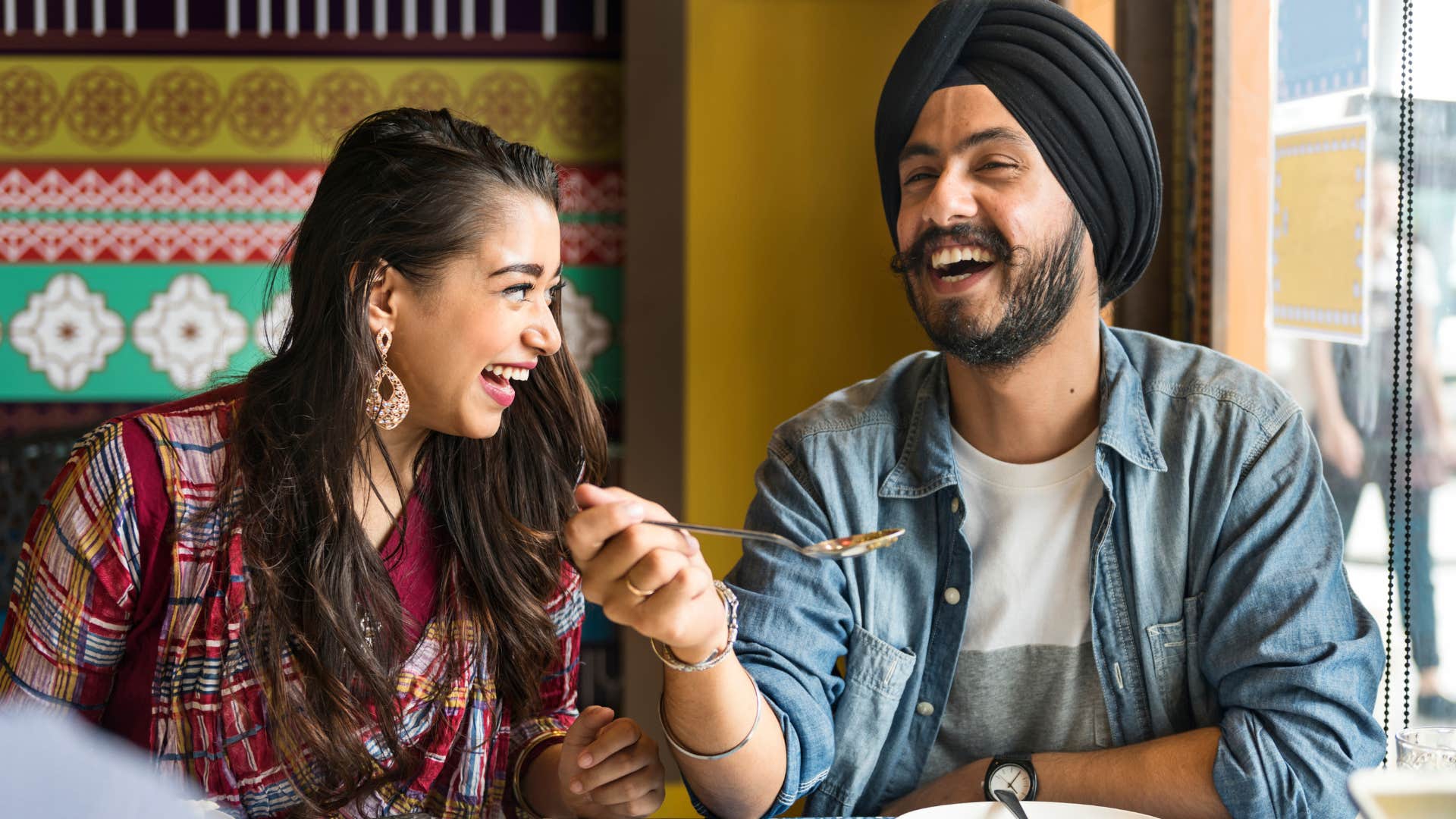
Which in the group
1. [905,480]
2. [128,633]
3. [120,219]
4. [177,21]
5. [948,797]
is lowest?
[948,797]

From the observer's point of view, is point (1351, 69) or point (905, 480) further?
point (1351, 69)

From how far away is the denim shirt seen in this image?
117 cm

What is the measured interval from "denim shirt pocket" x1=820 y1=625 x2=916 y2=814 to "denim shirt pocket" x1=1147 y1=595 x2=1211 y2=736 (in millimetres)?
249

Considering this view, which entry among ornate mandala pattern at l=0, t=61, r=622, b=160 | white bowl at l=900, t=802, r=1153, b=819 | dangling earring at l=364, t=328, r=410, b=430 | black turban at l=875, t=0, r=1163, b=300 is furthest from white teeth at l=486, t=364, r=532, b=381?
ornate mandala pattern at l=0, t=61, r=622, b=160

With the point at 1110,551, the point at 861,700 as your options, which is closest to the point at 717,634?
the point at 861,700

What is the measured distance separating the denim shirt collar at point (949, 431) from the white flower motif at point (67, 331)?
221 centimetres

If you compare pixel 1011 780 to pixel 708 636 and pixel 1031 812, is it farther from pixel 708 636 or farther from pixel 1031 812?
pixel 708 636

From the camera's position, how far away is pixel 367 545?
4.46 ft

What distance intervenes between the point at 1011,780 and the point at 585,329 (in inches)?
75.0

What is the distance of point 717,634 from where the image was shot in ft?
3.59

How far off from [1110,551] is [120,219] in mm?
2460

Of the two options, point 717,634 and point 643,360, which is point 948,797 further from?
point 643,360

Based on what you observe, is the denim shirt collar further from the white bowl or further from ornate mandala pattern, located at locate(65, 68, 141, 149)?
ornate mandala pattern, located at locate(65, 68, 141, 149)

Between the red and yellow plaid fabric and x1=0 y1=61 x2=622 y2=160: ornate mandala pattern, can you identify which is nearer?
the red and yellow plaid fabric
